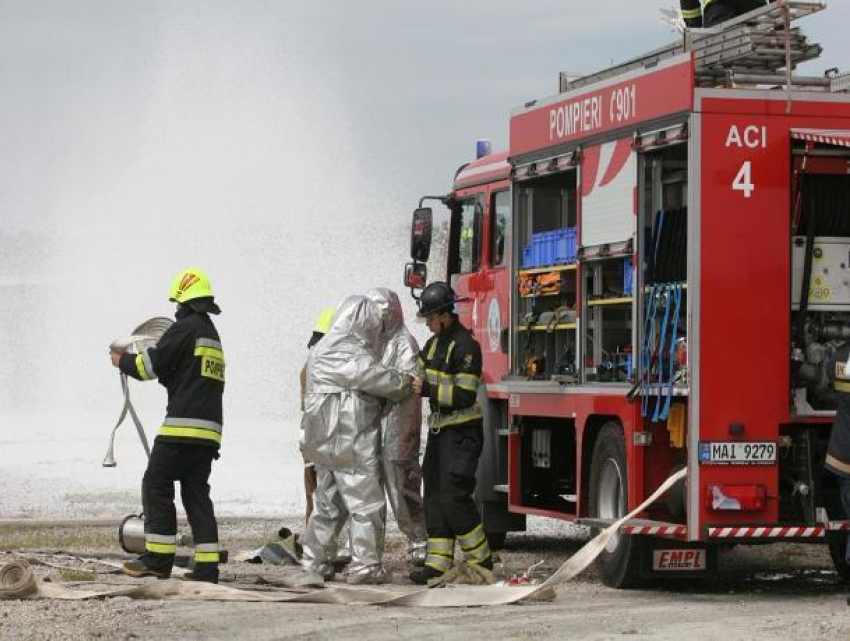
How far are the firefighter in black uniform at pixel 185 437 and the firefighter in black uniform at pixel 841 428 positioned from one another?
12.2 ft

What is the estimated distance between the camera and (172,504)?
463 inches

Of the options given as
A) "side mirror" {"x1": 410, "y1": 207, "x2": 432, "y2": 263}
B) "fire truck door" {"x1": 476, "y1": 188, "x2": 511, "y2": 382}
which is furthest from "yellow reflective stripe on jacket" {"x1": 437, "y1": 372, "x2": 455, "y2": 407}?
"side mirror" {"x1": 410, "y1": 207, "x2": 432, "y2": 263}

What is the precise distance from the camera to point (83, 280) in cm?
4631

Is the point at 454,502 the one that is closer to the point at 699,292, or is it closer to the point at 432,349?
the point at 432,349

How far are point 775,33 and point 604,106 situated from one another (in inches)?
46.7

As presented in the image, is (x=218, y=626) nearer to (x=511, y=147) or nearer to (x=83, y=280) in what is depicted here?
(x=511, y=147)

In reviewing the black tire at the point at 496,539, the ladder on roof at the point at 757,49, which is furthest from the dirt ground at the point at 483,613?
the ladder on roof at the point at 757,49

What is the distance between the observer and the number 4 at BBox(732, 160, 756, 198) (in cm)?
1093

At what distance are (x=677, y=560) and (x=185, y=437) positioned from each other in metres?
3.12

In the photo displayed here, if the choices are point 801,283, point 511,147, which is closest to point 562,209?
point 511,147

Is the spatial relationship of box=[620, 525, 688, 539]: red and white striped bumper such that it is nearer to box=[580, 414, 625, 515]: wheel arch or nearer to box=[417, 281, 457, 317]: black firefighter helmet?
box=[580, 414, 625, 515]: wheel arch

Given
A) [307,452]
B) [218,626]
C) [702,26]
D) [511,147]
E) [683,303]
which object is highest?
[702,26]

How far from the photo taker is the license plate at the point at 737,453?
10.9 metres

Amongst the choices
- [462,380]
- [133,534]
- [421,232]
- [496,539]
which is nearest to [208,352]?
[462,380]
